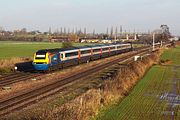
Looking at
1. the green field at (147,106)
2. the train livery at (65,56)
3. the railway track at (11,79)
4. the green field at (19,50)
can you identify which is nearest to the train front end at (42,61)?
the train livery at (65,56)

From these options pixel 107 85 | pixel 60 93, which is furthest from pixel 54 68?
pixel 107 85

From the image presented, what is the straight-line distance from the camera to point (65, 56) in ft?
152

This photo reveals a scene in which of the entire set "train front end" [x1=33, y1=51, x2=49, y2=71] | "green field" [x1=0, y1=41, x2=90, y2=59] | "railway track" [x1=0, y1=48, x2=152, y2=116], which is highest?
"train front end" [x1=33, y1=51, x2=49, y2=71]

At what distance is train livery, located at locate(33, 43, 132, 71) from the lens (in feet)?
132

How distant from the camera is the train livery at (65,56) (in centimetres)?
4022

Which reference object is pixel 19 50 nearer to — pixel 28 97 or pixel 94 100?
pixel 28 97

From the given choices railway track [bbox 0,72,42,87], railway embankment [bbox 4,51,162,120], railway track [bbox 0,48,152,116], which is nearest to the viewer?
railway embankment [bbox 4,51,162,120]

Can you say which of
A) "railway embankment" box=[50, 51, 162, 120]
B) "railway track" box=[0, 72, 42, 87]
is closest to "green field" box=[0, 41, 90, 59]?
"railway track" box=[0, 72, 42, 87]

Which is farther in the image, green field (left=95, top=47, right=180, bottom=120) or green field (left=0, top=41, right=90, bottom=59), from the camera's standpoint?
green field (left=0, top=41, right=90, bottom=59)

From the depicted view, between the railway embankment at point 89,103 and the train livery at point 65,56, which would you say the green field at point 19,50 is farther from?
the railway embankment at point 89,103

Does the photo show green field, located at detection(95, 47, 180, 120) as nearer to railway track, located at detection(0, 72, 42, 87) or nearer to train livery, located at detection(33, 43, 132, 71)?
railway track, located at detection(0, 72, 42, 87)

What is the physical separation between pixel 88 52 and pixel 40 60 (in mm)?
20186

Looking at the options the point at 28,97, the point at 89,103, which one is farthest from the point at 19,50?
the point at 89,103

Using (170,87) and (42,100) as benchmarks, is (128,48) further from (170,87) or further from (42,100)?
(42,100)
